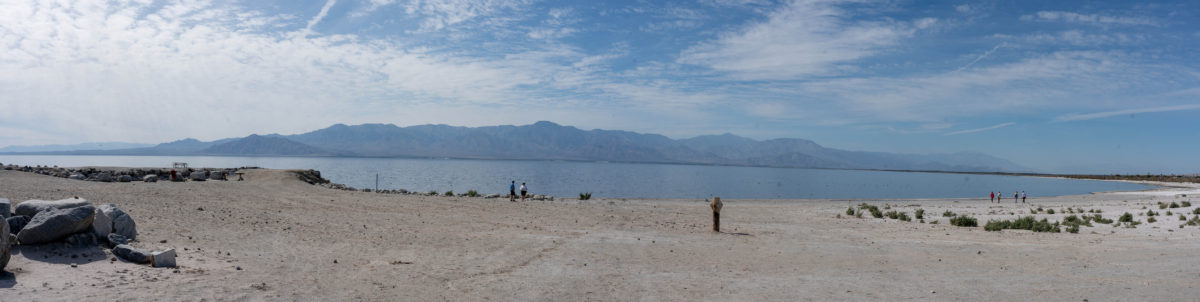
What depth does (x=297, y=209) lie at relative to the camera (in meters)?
18.5

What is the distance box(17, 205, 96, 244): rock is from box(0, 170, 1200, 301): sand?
18 cm

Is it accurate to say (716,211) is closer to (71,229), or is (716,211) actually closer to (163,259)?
(163,259)

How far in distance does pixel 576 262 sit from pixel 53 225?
7.48 meters

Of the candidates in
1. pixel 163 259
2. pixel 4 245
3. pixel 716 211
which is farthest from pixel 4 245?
pixel 716 211

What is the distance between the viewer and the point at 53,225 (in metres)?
8.14

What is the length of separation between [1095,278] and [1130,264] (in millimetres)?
2098

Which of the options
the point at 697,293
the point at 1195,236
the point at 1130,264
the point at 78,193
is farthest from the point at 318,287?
the point at 1195,236

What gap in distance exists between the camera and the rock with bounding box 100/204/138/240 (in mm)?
9623

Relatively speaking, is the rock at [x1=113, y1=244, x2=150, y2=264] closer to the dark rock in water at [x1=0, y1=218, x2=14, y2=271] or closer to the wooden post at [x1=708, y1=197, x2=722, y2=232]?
the dark rock in water at [x1=0, y1=218, x2=14, y2=271]

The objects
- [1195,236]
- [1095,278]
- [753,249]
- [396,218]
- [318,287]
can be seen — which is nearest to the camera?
[318,287]

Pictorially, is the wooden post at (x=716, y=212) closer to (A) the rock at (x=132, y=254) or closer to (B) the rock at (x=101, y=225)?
(A) the rock at (x=132, y=254)

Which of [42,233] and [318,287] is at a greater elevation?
[42,233]

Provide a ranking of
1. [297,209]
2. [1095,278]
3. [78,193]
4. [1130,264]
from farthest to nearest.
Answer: [78,193]
[297,209]
[1130,264]
[1095,278]

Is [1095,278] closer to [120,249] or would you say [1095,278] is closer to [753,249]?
[753,249]
